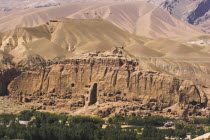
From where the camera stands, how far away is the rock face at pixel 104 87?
249ft

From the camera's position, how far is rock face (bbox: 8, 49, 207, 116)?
7600 centimetres

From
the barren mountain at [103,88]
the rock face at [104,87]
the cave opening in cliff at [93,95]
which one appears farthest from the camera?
the cave opening in cliff at [93,95]

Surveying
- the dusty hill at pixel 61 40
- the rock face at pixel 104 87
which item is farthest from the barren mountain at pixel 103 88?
the dusty hill at pixel 61 40

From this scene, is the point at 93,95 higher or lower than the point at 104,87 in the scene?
lower

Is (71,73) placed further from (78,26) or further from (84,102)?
(78,26)

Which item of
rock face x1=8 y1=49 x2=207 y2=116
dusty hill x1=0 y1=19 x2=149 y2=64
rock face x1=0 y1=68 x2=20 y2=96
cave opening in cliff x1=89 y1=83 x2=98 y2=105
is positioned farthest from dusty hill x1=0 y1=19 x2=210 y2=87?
cave opening in cliff x1=89 y1=83 x2=98 y2=105

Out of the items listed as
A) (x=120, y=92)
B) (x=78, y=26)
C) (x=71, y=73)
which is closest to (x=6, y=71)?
(x=71, y=73)

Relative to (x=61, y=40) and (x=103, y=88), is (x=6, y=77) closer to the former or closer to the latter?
(x=103, y=88)

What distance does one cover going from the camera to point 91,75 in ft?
270

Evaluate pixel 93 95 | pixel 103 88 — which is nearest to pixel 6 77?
pixel 93 95

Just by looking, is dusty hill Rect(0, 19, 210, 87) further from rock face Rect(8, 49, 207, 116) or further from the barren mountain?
rock face Rect(8, 49, 207, 116)

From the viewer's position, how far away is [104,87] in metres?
79.4

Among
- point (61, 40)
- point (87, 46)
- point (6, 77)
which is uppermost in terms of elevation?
point (61, 40)

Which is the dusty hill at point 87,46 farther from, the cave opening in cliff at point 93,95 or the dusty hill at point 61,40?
the cave opening in cliff at point 93,95
